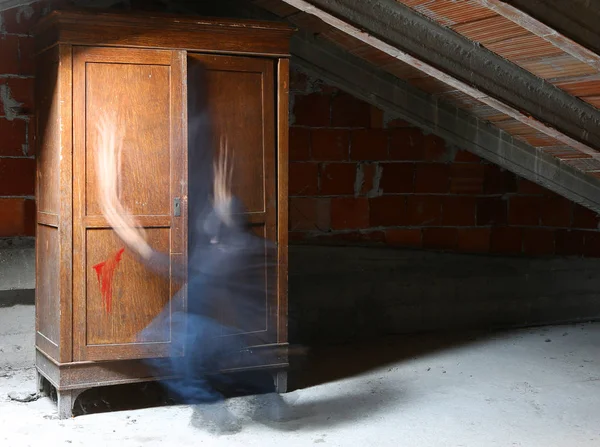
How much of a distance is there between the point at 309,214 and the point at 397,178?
0.61 meters

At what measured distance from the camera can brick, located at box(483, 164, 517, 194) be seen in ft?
16.1

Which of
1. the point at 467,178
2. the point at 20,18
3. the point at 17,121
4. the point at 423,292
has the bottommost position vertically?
the point at 423,292

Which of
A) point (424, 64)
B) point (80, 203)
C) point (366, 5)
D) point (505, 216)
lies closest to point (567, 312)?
point (505, 216)

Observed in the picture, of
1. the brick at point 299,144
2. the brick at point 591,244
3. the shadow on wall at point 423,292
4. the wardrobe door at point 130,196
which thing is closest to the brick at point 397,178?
the shadow on wall at point 423,292

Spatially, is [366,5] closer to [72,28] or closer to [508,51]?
[508,51]

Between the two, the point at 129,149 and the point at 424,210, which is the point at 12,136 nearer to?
the point at 129,149

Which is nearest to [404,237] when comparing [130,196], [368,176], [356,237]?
[356,237]

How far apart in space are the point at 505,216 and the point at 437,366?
136 centimetres

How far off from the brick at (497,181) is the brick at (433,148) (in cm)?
33

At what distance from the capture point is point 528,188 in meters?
4.94

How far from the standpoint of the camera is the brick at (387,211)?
4641 mm

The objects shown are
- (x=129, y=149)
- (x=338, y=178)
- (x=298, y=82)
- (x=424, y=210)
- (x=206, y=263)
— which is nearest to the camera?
(x=129, y=149)

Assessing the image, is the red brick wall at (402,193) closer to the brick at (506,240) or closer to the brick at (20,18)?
the brick at (506,240)

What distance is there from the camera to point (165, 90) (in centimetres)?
319
